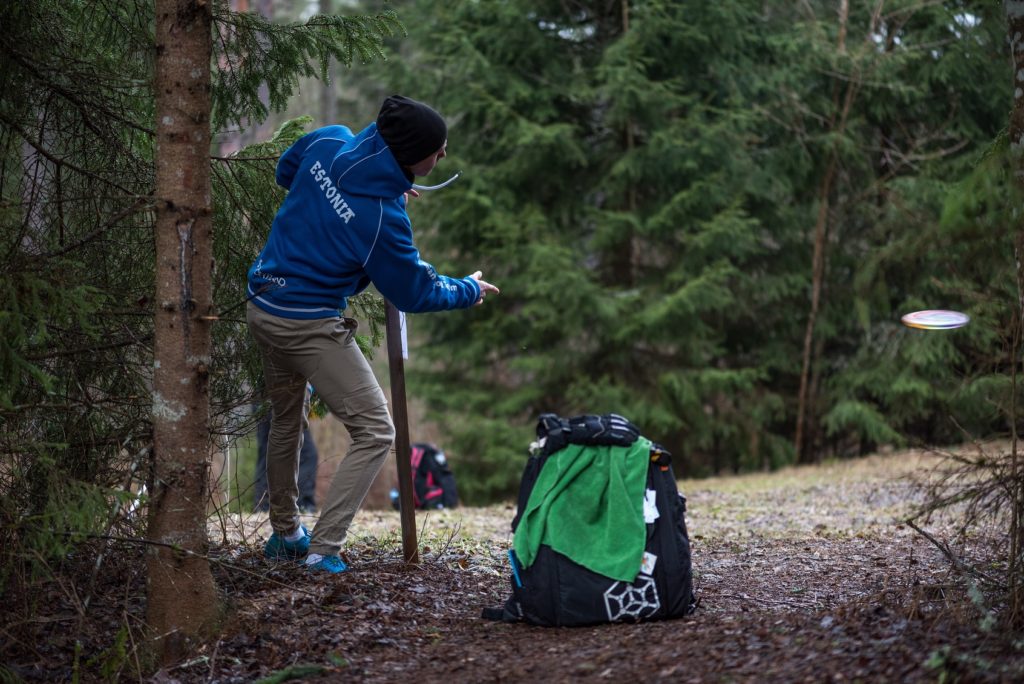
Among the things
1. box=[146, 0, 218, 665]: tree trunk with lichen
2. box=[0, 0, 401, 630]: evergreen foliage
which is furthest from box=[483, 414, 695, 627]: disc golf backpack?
box=[0, 0, 401, 630]: evergreen foliage

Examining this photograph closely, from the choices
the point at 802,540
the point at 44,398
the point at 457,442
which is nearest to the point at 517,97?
the point at 457,442

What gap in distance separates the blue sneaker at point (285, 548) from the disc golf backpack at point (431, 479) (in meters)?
6.42

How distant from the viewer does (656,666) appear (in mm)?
3484

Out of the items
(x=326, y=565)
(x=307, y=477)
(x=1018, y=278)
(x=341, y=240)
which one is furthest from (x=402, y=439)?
(x=307, y=477)

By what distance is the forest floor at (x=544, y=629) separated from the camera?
11.0 ft

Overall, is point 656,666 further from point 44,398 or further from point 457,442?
point 457,442

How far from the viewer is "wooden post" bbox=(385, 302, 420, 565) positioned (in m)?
5.18

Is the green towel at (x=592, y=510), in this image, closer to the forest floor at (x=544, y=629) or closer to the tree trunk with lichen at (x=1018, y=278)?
the forest floor at (x=544, y=629)

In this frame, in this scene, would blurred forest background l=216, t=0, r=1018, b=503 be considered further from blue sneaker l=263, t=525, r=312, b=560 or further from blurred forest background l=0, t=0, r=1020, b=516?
blue sneaker l=263, t=525, r=312, b=560

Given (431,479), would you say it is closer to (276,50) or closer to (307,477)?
(307,477)

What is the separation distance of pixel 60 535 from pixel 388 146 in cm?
209

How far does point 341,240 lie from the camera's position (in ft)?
14.8

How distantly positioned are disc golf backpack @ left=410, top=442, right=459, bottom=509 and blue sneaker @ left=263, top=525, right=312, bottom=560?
6.42 m

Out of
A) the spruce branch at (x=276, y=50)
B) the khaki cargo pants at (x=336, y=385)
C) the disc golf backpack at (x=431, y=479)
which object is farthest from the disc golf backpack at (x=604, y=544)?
the disc golf backpack at (x=431, y=479)
